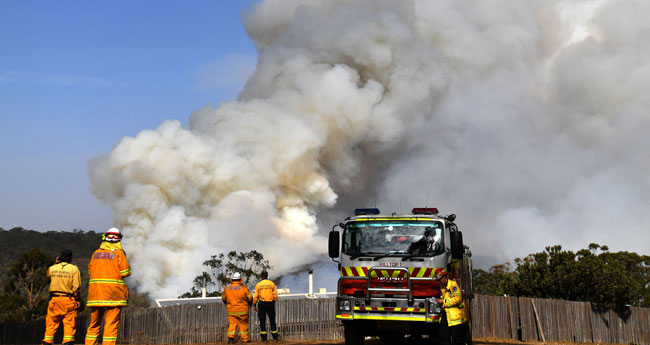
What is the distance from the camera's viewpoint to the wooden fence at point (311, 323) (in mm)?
23438

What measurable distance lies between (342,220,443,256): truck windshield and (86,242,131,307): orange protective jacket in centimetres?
587

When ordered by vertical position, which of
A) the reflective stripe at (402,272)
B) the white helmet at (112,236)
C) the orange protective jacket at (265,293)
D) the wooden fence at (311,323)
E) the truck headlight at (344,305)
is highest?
the white helmet at (112,236)

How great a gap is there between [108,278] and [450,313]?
23.4ft

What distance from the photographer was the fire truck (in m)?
15.3

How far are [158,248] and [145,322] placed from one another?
→ 49480 mm

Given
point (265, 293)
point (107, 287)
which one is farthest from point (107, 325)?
point (265, 293)

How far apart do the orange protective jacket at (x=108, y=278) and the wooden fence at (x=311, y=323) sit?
1174 centimetres

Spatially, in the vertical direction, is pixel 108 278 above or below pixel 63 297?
above

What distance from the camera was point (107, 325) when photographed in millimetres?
11578

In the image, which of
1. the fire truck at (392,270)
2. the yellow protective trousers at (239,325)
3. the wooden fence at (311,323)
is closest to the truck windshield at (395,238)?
the fire truck at (392,270)

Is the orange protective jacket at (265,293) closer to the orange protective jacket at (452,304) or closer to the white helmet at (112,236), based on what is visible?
the orange protective jacket at (452,304)

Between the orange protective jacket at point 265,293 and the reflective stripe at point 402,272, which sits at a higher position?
the reflective stripe at point 402,272

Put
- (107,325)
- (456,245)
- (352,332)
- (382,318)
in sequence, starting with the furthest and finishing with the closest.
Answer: (352,332) → (456,245) → (382,318) → (107,325)

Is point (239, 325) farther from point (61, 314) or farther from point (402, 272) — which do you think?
point (61, 314)
